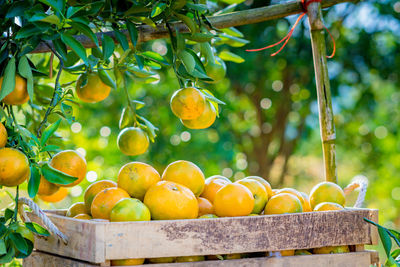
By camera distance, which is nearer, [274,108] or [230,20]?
[230,20]

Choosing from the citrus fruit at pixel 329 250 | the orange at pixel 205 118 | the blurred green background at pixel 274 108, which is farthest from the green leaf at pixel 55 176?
the blurred green background at pixel 274 108

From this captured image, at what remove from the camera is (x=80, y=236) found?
87cm

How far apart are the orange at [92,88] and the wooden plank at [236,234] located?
40cm

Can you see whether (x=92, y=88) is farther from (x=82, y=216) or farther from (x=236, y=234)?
(x=236, y=234)

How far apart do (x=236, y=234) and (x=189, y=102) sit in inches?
11.5

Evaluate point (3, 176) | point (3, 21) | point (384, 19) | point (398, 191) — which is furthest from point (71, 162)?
point (398, 191)

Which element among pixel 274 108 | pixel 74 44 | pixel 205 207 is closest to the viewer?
pixel 74 44

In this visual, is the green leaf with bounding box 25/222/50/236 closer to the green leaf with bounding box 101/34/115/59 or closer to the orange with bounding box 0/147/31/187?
the orange with bounding box 0/147/31/187

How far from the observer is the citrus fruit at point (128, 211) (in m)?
0.88

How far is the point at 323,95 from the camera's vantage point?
121 cm

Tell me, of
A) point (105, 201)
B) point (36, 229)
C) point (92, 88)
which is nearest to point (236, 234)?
point (105, 201)

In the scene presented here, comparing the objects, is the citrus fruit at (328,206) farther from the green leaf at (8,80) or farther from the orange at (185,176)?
the green leaf at (8,80)

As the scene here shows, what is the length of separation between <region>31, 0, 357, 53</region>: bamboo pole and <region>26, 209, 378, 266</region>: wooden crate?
388 millimetres

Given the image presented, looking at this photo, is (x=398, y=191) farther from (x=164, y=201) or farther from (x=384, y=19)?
(x=164, y=201)
